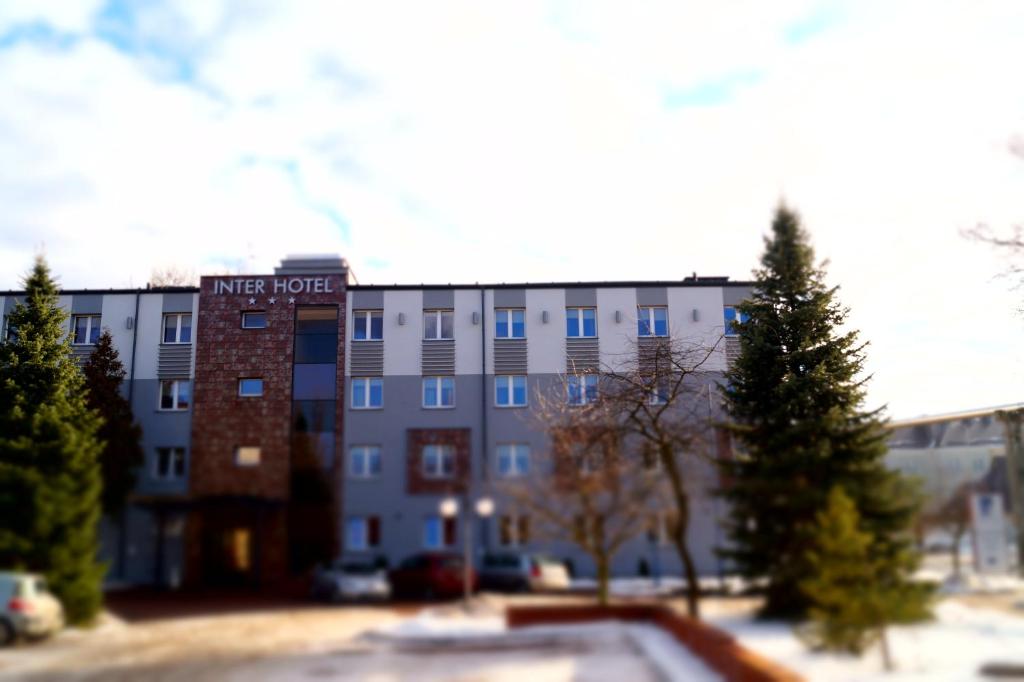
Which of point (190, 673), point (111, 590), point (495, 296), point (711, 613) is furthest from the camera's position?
point (495, 296)

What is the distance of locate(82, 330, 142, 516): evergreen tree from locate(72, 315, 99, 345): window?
17 cm

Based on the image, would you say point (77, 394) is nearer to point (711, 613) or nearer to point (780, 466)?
point (711, 613)

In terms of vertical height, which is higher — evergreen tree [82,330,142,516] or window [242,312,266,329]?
window [242,312,266,329]

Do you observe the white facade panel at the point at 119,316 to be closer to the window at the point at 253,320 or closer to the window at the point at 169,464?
the window at the point at 253,320

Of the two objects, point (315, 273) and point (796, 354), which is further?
point (315, 273)

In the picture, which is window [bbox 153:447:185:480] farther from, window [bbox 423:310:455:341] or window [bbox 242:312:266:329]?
window [bbox 423:310:455:341]

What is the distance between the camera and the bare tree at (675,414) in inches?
428

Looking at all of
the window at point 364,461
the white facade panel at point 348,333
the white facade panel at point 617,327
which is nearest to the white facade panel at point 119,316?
the white facade panel at point 348,333

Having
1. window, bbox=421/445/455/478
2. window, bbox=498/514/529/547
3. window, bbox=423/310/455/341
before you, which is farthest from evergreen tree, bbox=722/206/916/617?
window, bbox=423/310/455/341

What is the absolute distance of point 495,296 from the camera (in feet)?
53.3

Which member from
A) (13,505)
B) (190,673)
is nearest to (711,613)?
(190,673)

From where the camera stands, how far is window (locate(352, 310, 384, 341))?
15336 millimetres

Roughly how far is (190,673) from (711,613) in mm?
6814

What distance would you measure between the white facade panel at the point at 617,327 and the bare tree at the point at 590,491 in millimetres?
2458
